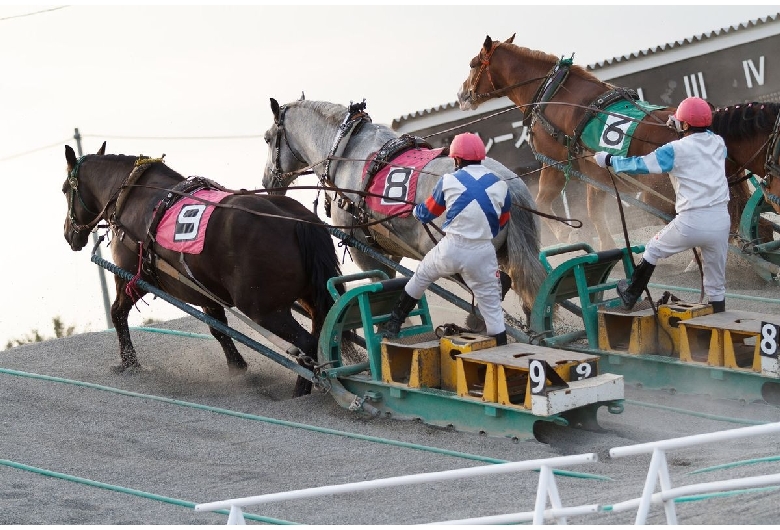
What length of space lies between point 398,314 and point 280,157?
115 inches

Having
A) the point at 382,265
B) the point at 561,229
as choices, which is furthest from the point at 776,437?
the point at 561,229

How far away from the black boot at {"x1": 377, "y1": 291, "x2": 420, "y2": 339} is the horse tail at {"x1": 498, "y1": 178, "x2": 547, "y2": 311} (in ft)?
3.40

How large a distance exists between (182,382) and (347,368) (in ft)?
5.66

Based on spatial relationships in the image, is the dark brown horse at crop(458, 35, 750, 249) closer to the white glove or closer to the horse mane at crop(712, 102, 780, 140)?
the horse mane at crop(712, 102, 780, 140)

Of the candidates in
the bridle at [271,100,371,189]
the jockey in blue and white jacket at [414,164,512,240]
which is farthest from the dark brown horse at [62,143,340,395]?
the jockey in blue and white jacket at [414,164,512,240]


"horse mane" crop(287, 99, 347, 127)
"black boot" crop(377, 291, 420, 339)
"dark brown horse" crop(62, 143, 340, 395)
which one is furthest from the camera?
"horse mane" crop(287, 99, 347, 127)

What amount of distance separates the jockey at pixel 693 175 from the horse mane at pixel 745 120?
186 cm

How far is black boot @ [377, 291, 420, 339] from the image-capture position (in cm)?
768

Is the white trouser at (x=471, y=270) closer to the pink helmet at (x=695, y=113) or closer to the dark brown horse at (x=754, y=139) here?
the pink helmet at (x=695, y=113)

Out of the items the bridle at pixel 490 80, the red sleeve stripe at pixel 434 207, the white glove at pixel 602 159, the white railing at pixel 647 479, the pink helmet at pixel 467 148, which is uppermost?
the bridle at pixel 490 80

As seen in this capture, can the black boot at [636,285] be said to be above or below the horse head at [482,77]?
below

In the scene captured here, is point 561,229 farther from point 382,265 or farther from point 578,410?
point 578,410

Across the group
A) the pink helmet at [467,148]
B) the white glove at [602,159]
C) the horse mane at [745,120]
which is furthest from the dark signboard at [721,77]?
the pink helmet at [467,148]

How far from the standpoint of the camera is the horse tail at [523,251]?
8.39 metres
